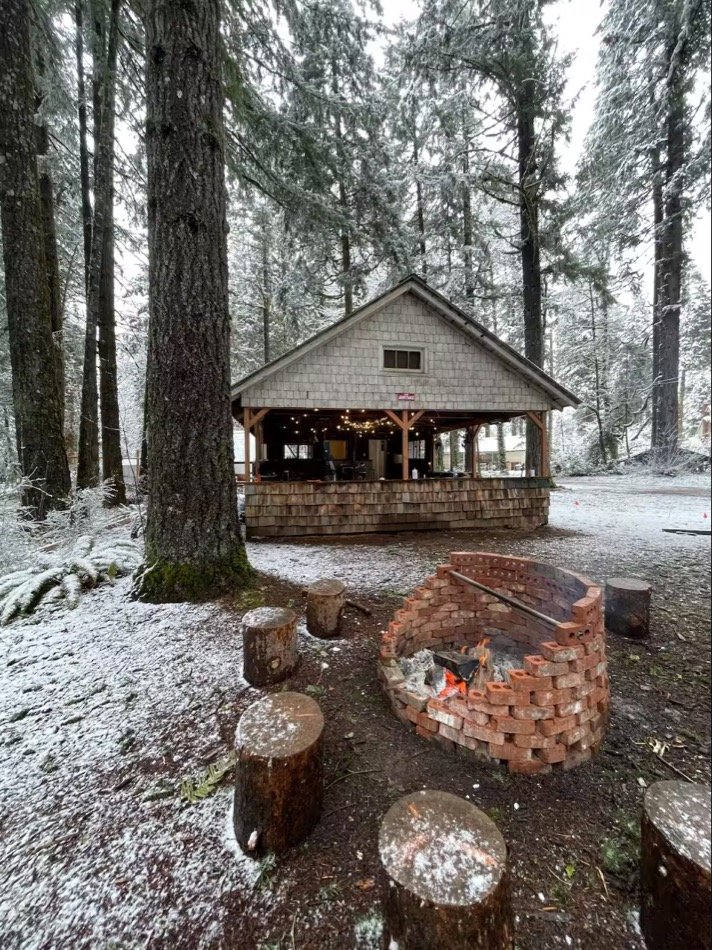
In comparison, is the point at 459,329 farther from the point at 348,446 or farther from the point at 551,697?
the point at 551,697

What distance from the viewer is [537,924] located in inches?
49.6

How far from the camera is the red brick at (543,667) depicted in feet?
5.99

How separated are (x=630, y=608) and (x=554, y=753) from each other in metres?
1.87

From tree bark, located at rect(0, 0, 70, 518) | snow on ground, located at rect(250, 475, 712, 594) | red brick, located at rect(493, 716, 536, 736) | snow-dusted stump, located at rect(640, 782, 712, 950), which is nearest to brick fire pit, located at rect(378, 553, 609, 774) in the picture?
red brick, located at rect(493, 716, 536, 736)

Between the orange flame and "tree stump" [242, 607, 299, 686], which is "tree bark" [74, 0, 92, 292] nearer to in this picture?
"tree stump" [242, 607, 299, 686]

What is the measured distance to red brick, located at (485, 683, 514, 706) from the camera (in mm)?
1819

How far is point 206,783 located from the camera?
1.67 metres

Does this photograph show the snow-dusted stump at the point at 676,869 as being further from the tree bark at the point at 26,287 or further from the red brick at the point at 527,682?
the tree bark at the point at 26,287

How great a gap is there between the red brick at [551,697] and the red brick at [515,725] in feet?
0.37

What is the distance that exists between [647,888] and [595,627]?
42.8 inches

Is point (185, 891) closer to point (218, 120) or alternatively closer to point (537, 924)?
point (537, 924)

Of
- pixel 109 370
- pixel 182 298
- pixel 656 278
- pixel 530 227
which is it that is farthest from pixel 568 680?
pixel 530 227

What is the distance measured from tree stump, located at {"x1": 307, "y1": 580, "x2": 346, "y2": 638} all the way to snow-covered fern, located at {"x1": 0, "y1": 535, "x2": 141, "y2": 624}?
209cm

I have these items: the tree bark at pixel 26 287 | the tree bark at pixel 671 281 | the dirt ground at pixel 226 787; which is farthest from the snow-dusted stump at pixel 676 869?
the tree bark at pixel 26 287
